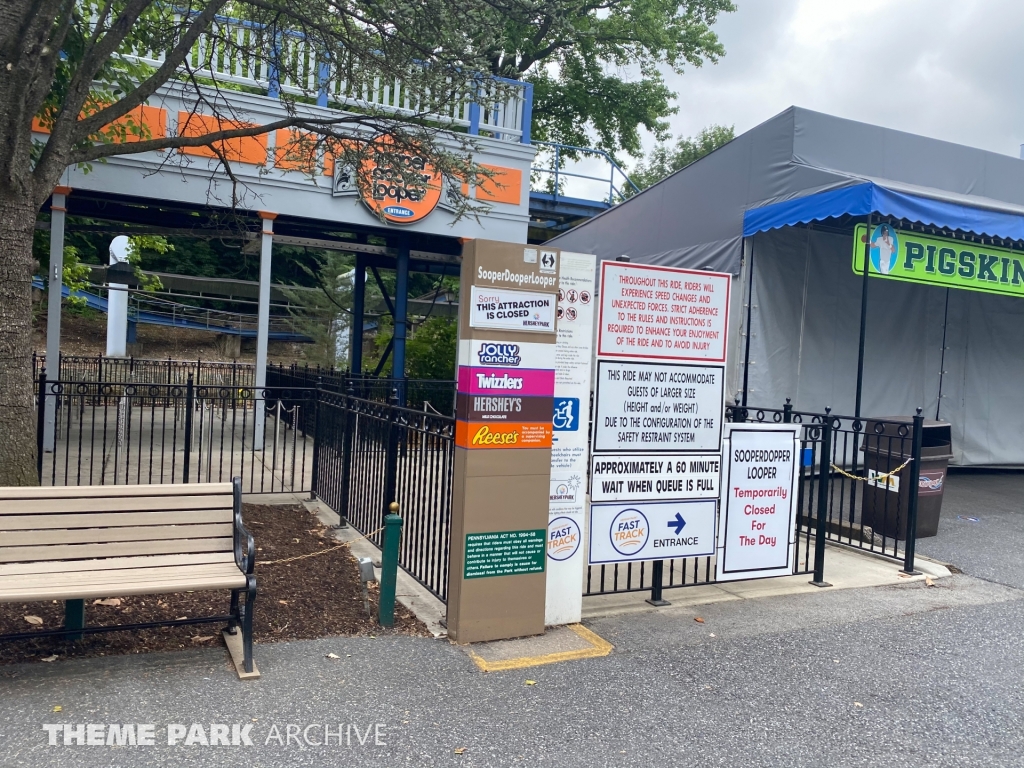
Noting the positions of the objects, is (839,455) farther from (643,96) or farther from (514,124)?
(643,96)

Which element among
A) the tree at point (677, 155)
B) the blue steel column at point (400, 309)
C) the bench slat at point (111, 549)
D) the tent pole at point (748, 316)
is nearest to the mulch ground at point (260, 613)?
the bench slat at point (111, 549)

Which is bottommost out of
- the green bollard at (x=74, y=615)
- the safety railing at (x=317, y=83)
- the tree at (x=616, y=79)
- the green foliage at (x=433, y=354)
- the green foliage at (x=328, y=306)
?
the green bollard at (x=74, y=615)

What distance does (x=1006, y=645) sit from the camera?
208 inches

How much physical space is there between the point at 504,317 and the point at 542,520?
51.9 inches

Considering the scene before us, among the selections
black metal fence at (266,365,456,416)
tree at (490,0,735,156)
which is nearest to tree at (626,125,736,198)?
tree at (490,0,735,156)

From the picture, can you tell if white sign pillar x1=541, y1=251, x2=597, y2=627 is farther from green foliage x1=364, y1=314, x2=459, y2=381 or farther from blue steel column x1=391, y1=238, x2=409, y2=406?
green foliage x1=364, y1=314, x2=459, y2=381

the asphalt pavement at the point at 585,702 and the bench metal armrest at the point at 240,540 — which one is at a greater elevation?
the bench metal armrest at the point at 240,540

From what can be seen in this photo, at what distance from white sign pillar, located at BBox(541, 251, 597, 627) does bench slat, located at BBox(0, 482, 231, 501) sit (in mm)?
2079

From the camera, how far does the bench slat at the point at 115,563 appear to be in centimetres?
419

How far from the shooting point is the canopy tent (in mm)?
9695

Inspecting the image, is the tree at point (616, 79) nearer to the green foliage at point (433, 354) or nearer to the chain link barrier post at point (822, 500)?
the green foliage at point (433, 354)

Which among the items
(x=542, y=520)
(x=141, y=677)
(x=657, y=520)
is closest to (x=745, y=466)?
(x=657, y=520)

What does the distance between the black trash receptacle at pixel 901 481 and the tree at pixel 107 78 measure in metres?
5.03

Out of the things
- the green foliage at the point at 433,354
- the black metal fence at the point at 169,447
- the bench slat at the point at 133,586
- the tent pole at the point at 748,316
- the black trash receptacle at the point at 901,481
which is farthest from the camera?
the green foliage at the point at 433,354
